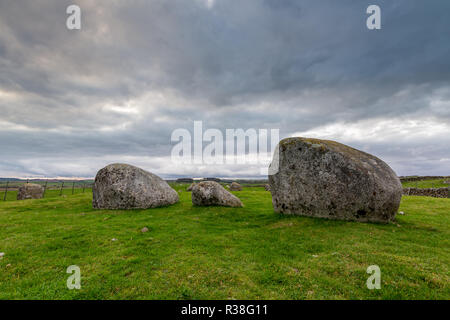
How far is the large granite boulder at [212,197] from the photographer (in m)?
18.7

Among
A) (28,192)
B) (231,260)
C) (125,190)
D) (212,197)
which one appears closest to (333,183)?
(231,260)

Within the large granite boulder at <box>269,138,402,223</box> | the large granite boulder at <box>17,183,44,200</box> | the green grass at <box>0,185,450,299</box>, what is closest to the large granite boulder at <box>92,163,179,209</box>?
the green grass at <box>0,185,450,299</box>

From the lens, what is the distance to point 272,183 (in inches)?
574

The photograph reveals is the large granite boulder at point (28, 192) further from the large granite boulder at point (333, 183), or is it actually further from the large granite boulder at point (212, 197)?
the large granite boulder at point (333, 183)

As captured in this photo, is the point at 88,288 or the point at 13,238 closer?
the point at 88,288

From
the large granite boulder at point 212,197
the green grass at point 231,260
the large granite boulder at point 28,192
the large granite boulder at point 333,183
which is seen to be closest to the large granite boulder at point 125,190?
the large granite boulder at point 212,197

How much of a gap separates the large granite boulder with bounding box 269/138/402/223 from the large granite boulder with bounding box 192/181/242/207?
5484mm

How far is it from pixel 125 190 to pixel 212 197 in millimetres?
8117

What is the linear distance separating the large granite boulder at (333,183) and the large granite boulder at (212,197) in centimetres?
548

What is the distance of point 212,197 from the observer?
61.3 ft
